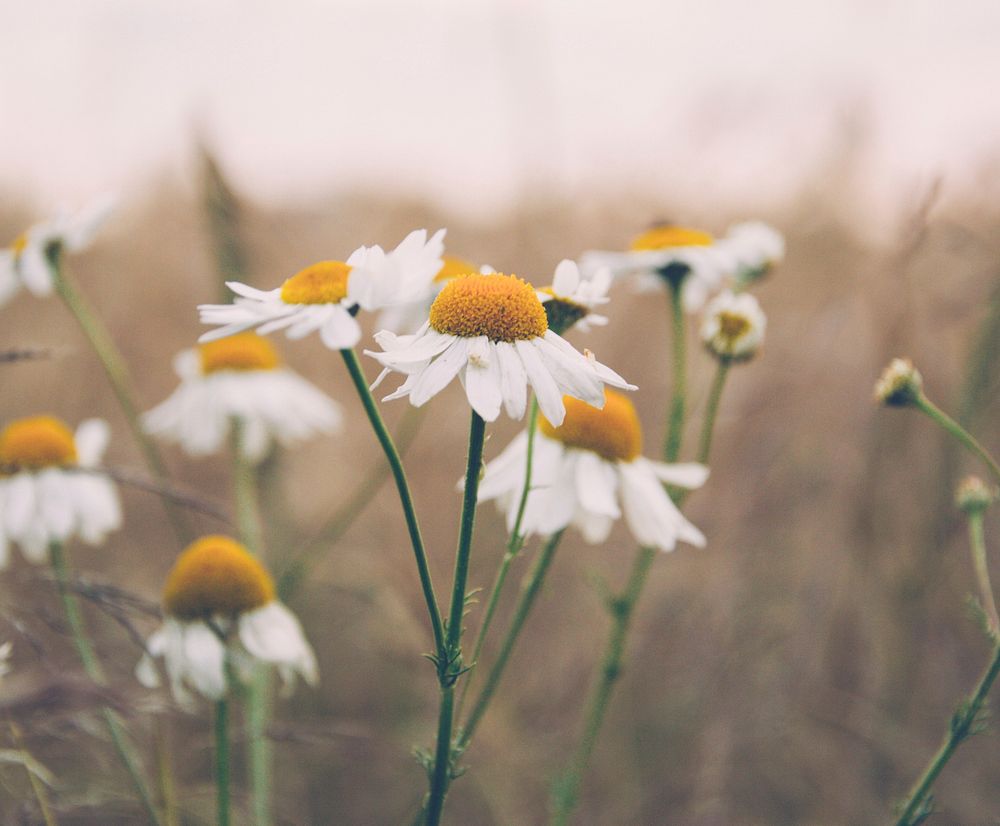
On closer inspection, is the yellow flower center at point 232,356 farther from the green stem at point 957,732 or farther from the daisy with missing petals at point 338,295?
the green stem at point 957,732

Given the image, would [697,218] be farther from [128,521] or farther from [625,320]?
[128,521]

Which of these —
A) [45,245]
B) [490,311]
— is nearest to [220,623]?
[490,311]

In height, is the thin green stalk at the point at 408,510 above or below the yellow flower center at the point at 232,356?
above

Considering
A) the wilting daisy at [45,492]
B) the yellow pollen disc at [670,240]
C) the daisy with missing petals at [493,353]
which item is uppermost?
the daisy with missing petals at [493,353]

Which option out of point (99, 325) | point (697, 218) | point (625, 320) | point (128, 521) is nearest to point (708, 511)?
point (625, 320)

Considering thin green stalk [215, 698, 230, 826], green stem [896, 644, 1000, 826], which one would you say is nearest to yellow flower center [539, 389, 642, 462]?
green stem [896, 644, 1000, 826]

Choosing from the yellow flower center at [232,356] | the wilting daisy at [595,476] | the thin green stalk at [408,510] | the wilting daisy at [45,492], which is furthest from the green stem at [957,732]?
the yellow flower center at [232,356]

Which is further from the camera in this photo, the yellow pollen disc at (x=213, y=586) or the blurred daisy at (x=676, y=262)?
the blurred daisy at (x=676, y=262)
